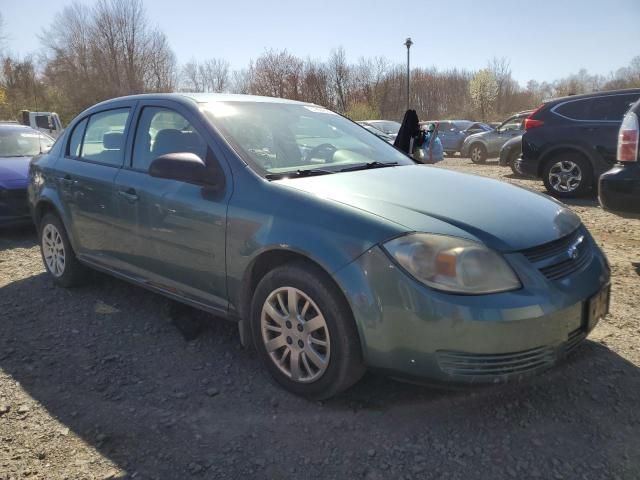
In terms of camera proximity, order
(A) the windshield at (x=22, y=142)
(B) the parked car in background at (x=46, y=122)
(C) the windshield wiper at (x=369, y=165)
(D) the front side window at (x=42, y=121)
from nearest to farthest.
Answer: (C) the windshield wiper at (x=369, y=165) → (A) the windshield at (x=22, y=142) → (B) the parked car in background at (x=46, y=122) → (D) the front side window at (x=42, y=121)

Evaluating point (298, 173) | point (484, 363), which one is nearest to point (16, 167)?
point (298, 173)

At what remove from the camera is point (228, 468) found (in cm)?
212

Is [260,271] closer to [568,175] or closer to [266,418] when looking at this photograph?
[266,418]

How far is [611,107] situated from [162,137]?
23.5ft

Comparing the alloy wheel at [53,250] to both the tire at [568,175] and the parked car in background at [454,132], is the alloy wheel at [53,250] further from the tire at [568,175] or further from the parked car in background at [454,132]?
the parked car in background at [454,132]

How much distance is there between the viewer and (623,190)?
13.2ft

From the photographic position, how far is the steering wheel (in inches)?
127

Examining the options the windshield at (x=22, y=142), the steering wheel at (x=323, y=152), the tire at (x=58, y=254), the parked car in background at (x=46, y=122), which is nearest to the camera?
the steering wheel at (x=323, y=152)

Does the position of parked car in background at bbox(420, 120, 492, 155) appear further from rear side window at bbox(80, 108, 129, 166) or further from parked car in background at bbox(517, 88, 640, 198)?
rear side window at bbox(80, 108, 129, 166)

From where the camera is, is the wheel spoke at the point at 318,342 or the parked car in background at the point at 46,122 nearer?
the wheel spoke at the point at 318,342

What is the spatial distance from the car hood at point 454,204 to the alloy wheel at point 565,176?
Answer: 5795 millimetres

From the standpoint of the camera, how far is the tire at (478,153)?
54.5 ft

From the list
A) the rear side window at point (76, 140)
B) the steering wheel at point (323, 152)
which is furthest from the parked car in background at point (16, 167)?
the steering wheel at point (323, 152)

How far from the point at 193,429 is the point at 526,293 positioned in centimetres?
165
